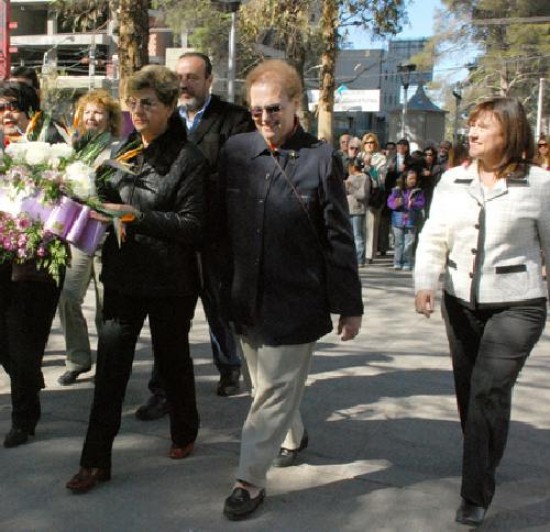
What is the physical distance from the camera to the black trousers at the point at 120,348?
403 centimetres

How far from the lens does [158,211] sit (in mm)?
3941

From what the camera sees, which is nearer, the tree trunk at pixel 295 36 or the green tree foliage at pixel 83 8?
the green tree foliage at pixel 83 8

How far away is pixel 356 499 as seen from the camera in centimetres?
396

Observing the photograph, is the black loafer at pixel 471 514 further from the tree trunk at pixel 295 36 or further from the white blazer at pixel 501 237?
the tree trunk at pixel 295 36

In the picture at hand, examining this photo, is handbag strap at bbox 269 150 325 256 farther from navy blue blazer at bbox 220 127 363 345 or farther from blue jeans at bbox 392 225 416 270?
blue jeans at bbox 392 225 416 270

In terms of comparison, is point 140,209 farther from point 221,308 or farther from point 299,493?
point 299,493

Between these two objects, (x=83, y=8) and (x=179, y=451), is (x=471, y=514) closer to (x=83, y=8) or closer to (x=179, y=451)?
(x=179, y=451)

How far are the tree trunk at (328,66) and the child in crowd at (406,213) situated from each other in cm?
665

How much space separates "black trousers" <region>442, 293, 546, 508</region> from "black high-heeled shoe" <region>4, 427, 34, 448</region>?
2.29 m

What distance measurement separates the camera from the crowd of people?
3703 mm

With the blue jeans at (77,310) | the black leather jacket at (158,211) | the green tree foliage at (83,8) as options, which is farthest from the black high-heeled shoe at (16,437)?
the green tree foliage at (83,8)

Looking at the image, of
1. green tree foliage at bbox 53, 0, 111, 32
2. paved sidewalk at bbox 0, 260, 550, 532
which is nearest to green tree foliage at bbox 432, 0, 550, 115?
green tree foliage at bbox 53, 0, 111, 32

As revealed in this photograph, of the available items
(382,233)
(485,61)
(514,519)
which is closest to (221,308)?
(514,519)

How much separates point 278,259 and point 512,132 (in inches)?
44.3
